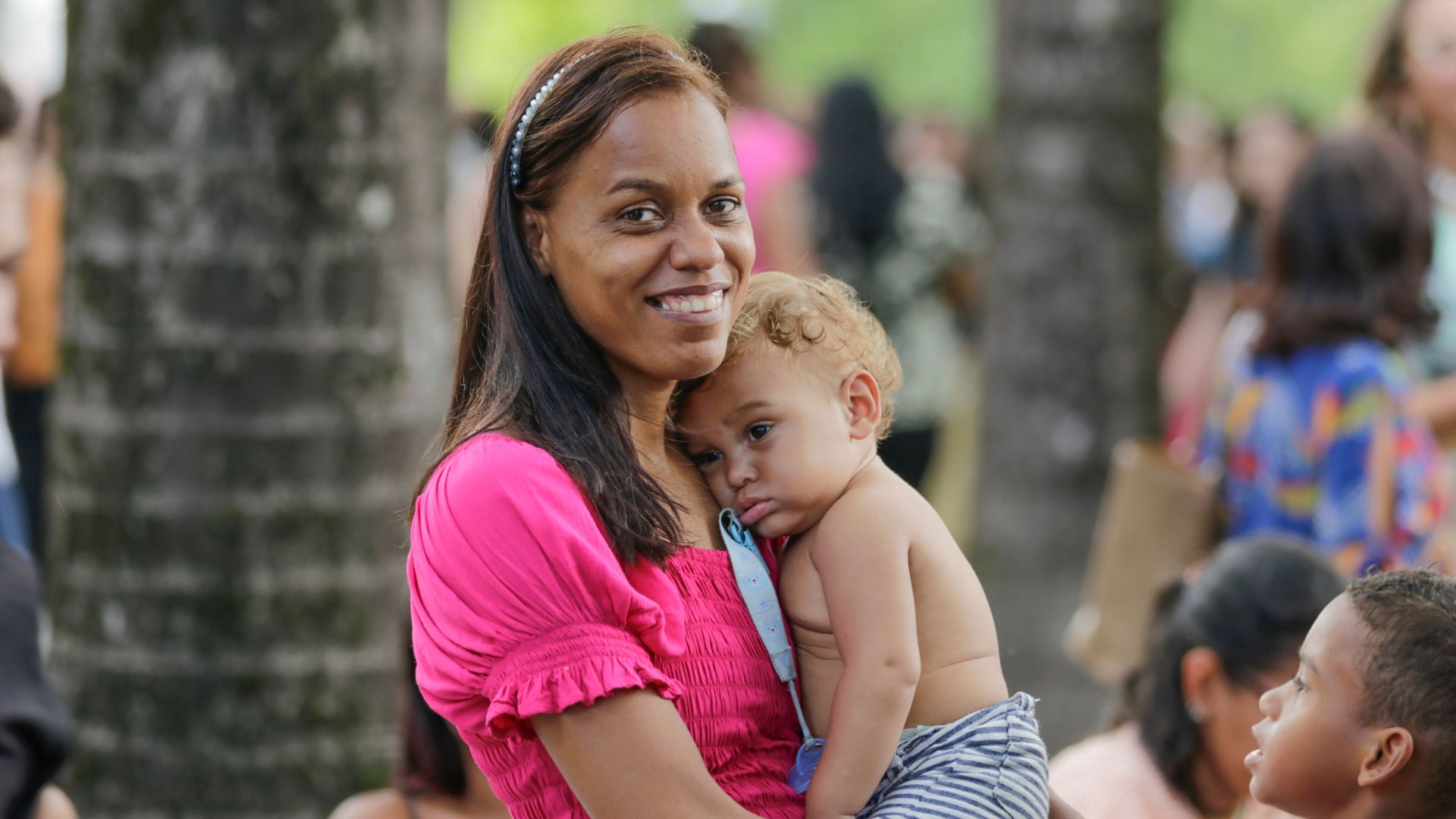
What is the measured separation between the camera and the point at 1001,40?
645cm

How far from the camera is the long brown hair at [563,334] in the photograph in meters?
2.16

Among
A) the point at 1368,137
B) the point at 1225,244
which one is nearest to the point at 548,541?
the point at 1368,137

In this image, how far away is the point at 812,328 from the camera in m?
2.46

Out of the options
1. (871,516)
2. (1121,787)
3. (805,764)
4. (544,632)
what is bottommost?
(1121,787)

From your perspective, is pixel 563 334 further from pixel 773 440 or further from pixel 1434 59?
pixel 1434 59

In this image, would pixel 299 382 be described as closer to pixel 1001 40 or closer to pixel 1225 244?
pixel 1001 40

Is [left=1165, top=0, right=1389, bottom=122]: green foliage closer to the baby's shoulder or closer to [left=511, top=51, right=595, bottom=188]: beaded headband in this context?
the baby's shoulder

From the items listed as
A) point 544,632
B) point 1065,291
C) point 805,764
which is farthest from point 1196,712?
point 1065,291

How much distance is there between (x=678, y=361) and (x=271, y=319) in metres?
1.85

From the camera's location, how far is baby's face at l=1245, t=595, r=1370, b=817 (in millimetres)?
2289

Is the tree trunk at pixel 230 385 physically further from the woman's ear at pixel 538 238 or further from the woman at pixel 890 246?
the woman at pixel 890 246

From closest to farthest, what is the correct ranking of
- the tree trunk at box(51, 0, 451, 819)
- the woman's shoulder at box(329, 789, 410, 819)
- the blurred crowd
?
1. the woman's shoulder at box(329, 789, 410, 819)
2. the blurred crowd
3. the tree trunk at box(51, 0, 451, 819)

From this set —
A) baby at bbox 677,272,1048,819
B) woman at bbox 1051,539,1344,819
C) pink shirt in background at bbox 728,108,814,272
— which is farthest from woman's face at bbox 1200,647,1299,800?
pink shirt in background at bbox 728,108,814,272

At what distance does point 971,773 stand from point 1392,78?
3.98 metres
